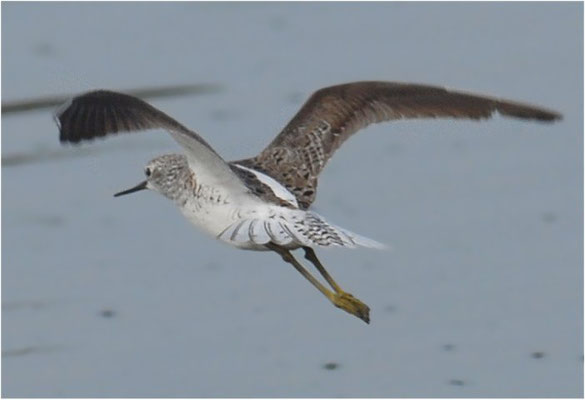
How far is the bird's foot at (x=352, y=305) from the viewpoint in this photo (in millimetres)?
11422

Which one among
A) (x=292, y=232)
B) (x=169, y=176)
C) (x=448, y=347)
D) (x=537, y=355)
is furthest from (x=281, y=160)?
(x=537, y=355)

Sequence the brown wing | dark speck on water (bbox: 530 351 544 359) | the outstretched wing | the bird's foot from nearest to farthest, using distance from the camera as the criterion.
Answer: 1. the outstretched wing
2. the bird's foot
3. the brown wing
4. dark speck on water (bbox: 530 351 544 359)

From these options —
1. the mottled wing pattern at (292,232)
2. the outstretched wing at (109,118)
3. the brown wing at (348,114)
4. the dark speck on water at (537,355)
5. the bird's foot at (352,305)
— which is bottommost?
the bird's foot at (352,305)

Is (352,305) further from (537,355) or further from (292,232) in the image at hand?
(537,355)

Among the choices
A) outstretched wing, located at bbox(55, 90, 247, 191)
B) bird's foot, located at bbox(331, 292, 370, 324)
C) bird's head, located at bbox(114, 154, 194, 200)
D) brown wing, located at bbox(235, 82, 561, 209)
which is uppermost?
brown wing, located at bbox(235, 82, 561, 209)

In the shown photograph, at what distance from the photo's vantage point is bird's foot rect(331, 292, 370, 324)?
1142cm

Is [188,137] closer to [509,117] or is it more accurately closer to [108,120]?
[108,120]

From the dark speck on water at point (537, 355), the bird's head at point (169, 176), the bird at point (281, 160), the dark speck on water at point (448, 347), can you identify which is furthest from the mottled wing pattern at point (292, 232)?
the dark speck on water at point (537, 355)

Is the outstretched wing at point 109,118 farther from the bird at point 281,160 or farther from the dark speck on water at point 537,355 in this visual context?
the dark speck on water at point 537,355

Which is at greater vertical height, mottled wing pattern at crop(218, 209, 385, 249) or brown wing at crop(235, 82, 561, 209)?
brown wing at crop(235, 82, 561, 209)

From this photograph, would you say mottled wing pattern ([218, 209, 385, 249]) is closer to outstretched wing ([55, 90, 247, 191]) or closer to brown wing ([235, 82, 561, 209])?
outstretched wing ([55, 90, 247, 191])

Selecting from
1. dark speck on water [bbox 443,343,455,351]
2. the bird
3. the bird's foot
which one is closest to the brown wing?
the bird

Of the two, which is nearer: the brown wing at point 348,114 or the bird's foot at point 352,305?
the bird's foot at point 352,305

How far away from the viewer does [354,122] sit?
12211 mm
